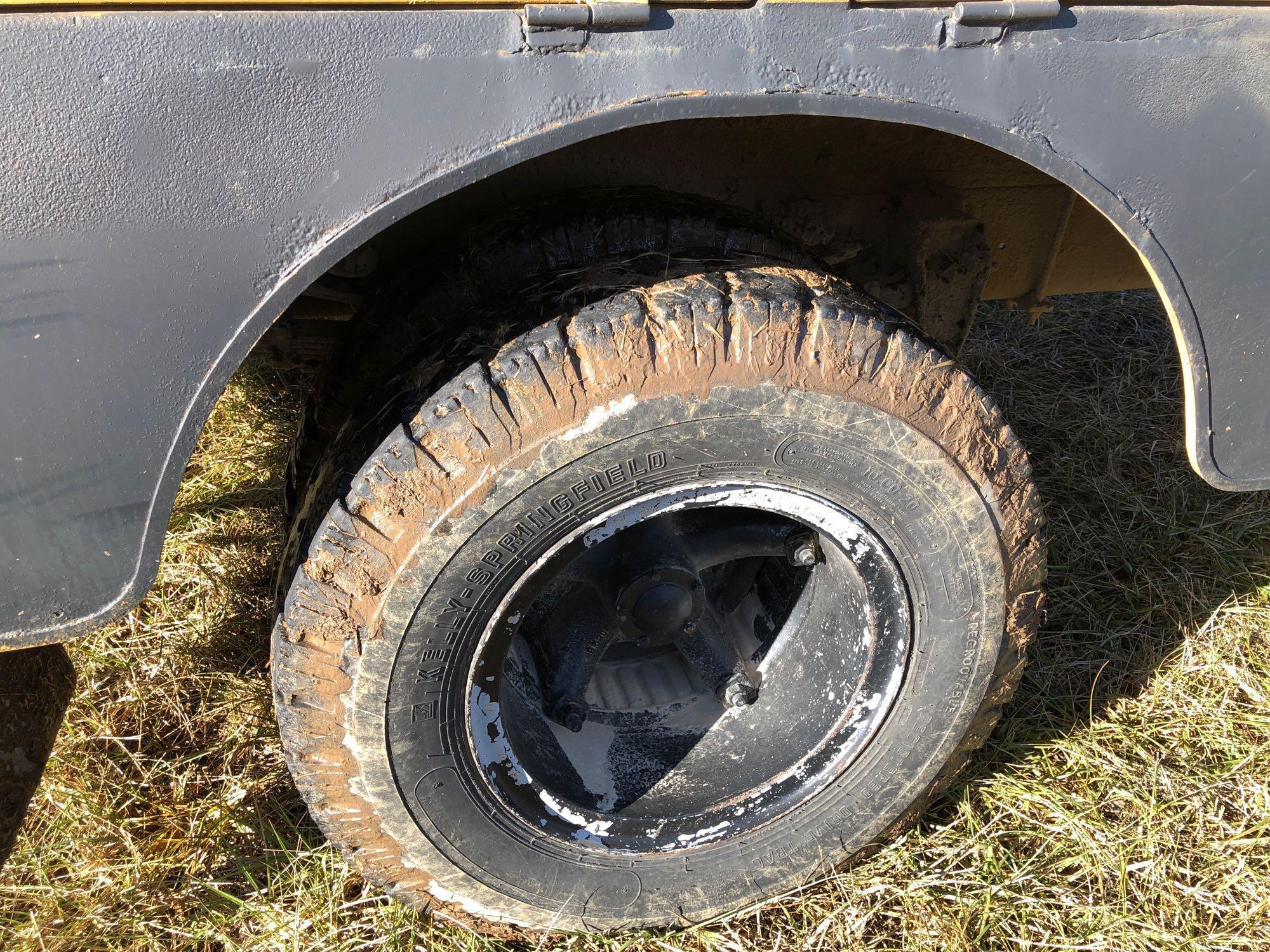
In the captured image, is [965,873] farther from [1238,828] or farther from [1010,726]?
[1238,828]

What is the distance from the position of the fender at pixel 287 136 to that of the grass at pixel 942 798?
1.00 m

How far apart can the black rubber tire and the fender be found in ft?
1.14

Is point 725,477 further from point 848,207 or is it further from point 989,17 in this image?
point 848,207

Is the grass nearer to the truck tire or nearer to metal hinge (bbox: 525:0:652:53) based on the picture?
the truck tire

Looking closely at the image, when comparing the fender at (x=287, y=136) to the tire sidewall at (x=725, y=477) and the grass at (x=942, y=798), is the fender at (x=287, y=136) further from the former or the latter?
the grass at (x=942, y=798)

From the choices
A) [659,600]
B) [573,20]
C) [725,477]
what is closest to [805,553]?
[659,600]

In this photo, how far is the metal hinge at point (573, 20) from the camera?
3.48 ft

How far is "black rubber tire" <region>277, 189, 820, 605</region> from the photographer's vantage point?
147cm

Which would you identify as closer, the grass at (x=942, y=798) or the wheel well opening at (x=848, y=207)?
the wheel well opening at (x=848, y=207)

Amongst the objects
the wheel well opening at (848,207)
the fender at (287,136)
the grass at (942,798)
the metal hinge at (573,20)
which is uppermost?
the wheel well opening at (848,207)

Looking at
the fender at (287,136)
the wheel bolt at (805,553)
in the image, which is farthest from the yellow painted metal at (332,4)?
the wheel bolt at (805,553)

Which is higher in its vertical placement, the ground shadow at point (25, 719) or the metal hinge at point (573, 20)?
the metal hinge at point (573, 20)

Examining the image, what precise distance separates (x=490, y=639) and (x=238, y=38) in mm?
909

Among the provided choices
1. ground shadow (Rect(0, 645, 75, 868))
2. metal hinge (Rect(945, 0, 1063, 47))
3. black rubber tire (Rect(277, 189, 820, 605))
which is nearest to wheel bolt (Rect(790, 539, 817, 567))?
black rubber tire (Rect(277, 189, 820, 605))
